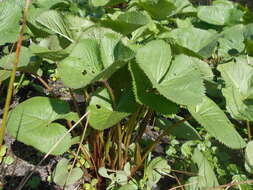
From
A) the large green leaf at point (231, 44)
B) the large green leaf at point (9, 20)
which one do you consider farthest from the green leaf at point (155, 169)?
the large green leaf at point (231, 44)

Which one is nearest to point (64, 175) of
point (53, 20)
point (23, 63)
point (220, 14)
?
point (23, 63)

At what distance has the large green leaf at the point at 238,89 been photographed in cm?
126

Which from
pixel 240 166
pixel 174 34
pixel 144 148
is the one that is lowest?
pixel 240 166

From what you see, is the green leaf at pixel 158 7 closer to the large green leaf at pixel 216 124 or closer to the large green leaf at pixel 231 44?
the large green leaf at pixel 231 44

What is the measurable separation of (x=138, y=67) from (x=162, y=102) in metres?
0.14

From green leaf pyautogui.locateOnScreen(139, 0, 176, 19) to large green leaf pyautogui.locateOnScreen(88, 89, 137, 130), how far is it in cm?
105

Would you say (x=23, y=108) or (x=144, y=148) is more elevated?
(x=23, y=108)

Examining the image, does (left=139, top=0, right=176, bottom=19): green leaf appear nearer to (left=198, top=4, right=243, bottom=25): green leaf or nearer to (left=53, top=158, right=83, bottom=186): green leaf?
(left=198, top=4, right=243, bottom=25): green leaf

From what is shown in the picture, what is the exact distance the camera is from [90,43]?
112cm

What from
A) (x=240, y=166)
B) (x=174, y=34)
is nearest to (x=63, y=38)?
(x=174, y=34)

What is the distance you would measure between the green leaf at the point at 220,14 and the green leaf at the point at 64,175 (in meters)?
1.58

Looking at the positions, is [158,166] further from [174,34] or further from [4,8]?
[4,8]

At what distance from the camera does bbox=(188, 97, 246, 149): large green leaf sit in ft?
3.43

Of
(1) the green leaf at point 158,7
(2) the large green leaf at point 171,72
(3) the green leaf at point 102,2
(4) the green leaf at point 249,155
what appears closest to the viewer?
(2) the large green leaf at point 171,72
